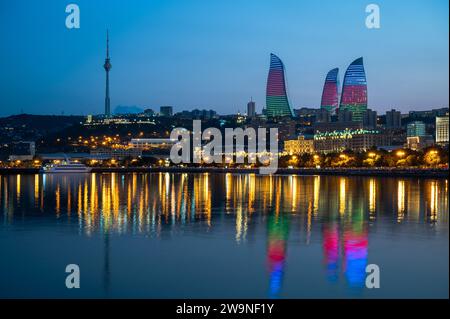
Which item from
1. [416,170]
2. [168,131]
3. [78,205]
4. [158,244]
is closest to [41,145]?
[168,131]

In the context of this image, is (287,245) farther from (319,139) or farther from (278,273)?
(319,139)

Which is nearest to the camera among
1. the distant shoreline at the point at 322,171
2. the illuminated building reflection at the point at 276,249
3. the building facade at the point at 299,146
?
the illuminated building reflection at the point at 276,249

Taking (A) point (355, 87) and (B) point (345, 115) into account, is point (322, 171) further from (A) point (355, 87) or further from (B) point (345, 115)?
(A) point (355, 87)

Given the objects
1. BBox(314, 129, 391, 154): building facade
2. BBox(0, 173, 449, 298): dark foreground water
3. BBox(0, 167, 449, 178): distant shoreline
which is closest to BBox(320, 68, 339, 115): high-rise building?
BBox(314, 129, 391, 154): building facade

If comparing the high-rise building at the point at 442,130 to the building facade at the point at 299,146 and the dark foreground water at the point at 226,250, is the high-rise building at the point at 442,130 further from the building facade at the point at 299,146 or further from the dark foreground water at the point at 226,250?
the dark foreground water at the point at 226,250

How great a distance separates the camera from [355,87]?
105875 millimetres

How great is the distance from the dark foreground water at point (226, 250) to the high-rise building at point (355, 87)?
86.1 m

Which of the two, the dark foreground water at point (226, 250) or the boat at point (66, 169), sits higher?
the boat at point (66, 169)

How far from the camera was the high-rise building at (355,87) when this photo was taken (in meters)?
105

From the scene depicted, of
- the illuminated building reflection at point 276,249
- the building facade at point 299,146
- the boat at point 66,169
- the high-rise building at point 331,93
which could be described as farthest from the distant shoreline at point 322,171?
the high-rise building at point 331,93

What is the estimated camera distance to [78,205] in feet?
68.1

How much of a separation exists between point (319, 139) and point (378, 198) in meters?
66.9

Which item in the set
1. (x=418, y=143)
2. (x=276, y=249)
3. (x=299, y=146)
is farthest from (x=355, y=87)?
(x=276, y=249)

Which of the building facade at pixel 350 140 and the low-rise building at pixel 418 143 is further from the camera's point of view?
the building facade at pixel 350 140
